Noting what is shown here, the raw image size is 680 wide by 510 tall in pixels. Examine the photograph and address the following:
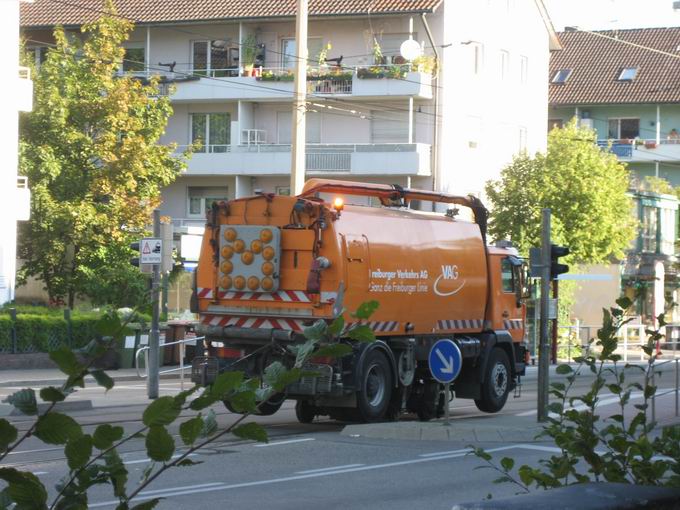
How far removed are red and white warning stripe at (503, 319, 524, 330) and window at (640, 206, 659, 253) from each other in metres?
35.5

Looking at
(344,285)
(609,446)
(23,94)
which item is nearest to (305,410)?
(344,285)

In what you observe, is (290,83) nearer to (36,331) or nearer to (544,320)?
(36,331)

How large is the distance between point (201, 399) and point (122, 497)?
1.11ft

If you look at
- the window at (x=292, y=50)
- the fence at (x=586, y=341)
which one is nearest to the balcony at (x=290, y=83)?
the window at (x=292, y=50)

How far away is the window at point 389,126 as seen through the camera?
152 feet

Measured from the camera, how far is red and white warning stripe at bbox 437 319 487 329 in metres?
20.2

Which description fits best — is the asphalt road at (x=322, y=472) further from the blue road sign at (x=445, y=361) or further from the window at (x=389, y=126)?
the window at (x=389, y=126)

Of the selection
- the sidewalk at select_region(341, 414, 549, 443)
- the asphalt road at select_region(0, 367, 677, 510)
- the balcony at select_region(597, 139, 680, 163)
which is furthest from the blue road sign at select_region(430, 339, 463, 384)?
the balcony at select_region(597, 139, 680, 163)

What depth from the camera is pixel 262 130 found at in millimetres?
48000

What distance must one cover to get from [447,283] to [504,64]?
106 feet

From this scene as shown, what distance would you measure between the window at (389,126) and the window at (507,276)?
24.1 m

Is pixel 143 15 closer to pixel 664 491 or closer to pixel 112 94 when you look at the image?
pixel 112 94

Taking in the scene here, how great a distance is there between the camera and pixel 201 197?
49375 millimetres

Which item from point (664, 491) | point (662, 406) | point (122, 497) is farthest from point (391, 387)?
point (122, 497)
